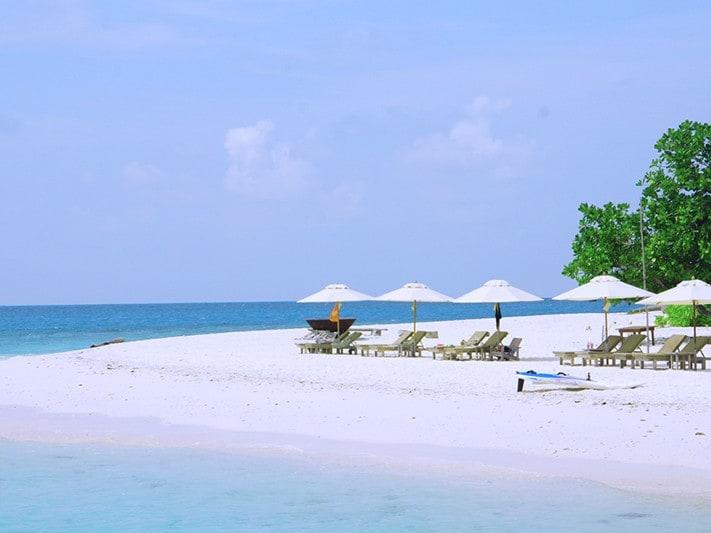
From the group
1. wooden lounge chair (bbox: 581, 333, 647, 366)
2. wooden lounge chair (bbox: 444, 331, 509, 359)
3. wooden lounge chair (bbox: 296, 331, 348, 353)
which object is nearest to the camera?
wooden lounge chair (bbox: 581, 333, 647, 366)

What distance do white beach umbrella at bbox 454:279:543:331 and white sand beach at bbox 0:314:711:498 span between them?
130 cm

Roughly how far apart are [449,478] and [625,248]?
764 inches

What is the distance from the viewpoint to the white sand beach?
34.0ft

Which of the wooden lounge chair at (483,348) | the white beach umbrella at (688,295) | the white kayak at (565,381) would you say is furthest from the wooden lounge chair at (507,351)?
the white kayak at (565,381)

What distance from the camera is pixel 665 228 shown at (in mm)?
27375

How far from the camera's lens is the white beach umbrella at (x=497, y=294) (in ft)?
68.1

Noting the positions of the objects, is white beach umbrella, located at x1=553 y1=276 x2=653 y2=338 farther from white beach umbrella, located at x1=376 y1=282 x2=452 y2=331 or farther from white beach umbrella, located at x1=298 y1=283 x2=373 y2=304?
Result: white beach umbrella, located at x1=298 y1=283 x2=373 y2=304

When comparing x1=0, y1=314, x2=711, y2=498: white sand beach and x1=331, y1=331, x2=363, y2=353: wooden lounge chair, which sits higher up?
x1=331, y1=331, x2=363, y2=353: wooden lounge chair

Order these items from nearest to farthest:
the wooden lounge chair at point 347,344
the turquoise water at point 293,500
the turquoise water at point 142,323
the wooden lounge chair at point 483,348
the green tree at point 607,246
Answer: the turquoise water at point 293,500 → the wooden lounge chair at point 483,348 → the wooden lounge chair at point 347,344 → the green tree at point 607,246 → the turquoise water at point 142,323

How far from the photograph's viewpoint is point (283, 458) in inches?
428

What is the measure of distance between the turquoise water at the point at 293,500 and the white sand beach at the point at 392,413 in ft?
1.88

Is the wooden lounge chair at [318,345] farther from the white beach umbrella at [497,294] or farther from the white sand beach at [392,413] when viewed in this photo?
the white beach umbrella at [497,294]

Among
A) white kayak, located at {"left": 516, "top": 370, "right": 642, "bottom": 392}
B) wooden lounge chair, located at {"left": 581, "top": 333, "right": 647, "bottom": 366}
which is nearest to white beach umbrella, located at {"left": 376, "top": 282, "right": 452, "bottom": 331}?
wooden lounge chair, located at {"left": 581, "top": 333, "right": 647, "bottom": 366}

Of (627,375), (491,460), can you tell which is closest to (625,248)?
(627,375)
